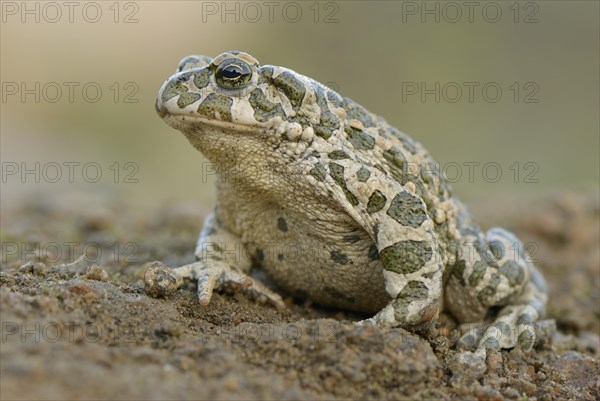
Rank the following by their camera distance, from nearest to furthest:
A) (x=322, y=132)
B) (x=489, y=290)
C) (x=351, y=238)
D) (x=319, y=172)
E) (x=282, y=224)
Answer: (x=319, y=172)
(x=322, y=132)
(x=351, y=238)
(x=282, y=224)
(x=489, y=290)

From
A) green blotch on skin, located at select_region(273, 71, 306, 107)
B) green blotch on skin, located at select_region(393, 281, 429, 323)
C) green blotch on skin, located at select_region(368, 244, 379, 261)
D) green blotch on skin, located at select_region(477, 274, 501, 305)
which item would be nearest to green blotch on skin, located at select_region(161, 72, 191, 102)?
green blotch on skin, located at select_region(273, 71, 306, 107)

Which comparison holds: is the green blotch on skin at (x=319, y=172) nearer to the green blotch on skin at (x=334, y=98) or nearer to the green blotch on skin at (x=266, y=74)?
the green blotch on skin at (x=334, y=98)

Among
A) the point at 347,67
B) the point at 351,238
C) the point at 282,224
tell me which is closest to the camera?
the point at 351,238

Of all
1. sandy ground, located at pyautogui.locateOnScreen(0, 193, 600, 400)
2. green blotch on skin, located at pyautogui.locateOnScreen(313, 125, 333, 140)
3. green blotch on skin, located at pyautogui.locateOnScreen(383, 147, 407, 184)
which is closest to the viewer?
sandy ground, located at pyautogui.locateOnScreen(0, 193, 600, 400)

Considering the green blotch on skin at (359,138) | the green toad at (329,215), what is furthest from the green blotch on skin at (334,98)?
the green blotch on skin at (359,138)

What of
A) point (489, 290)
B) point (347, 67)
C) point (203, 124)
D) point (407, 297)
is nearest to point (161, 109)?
point (203, 124)

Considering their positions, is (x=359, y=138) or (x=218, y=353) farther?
(x=359, y=138)

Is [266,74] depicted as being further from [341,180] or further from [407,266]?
[407,266]

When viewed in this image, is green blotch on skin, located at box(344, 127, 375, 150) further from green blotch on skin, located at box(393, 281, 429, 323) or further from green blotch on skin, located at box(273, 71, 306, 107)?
green blotch on skin, located at box(393, 281, 429, 323)
